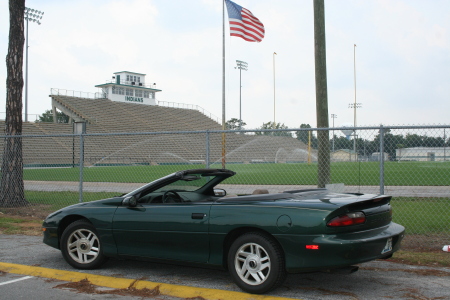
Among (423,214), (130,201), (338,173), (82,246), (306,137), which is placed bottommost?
(423,214)

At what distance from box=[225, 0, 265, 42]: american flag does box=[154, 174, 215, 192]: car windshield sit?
46.3ft

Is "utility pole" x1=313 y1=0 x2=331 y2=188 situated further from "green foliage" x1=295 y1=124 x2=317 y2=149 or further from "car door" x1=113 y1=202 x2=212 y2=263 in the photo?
"car door" x1=113 y1=202 x2=212 y2=263

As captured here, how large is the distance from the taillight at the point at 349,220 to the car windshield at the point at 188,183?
6.33 feet

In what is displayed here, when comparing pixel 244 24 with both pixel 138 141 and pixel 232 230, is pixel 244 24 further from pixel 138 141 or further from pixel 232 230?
pixel 138 141

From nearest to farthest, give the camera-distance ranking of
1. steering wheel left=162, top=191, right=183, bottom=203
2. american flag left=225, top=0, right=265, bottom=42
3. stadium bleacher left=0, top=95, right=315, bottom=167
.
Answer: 1. steering wheel left=162, top=191, right=183, bottom=203
2. stadium bleacher left=0, top=95, right=315, bottom=167
3. american flag left=225, top=0, right=265, bottom=42

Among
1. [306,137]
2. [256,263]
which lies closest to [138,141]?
[306,137]

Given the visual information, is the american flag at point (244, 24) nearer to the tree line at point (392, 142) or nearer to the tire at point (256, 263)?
the tree line at point (392, 142)

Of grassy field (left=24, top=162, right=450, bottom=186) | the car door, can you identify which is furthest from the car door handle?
grassy field (left=24, top=162, right=450, bottom=186)

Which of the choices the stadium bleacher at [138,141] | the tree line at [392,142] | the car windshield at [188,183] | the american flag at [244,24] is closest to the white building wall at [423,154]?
the tree line at [392,142]

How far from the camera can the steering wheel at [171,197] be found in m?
5.63

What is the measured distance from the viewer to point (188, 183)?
19.0 feet

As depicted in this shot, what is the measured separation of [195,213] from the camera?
5.13 m

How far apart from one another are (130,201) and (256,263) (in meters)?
1.70

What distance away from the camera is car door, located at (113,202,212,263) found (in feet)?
16.7
